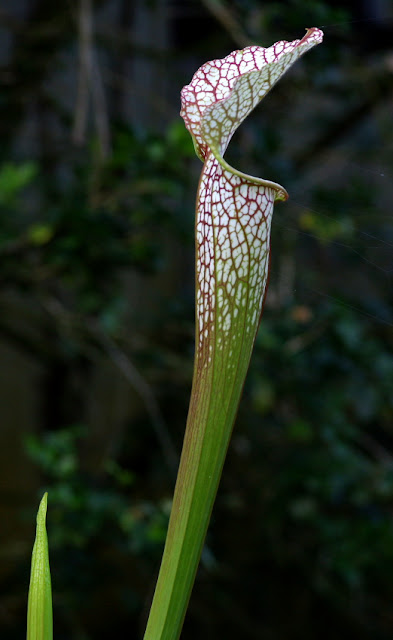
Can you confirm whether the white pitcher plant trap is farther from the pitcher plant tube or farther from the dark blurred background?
the dark blurred background

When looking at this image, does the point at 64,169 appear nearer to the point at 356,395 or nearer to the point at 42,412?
the point at 42,412

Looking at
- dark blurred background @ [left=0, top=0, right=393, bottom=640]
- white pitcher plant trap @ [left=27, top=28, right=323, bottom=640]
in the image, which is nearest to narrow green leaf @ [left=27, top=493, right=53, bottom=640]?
white pitcher plant trap @ [left=27, top=28, right=323, bottom=640]

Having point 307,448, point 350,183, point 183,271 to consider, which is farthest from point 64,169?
point 307,448

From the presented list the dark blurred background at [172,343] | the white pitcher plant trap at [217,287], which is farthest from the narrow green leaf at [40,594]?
the dark blurred background at [172,343]

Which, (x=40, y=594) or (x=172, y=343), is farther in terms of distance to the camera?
(x=172, y=343)

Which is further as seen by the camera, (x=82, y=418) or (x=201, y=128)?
(x=82, y=418)

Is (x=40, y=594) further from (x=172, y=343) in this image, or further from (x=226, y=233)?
(x=172, y=343)

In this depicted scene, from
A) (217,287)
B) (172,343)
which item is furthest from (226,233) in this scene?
(172,343)
